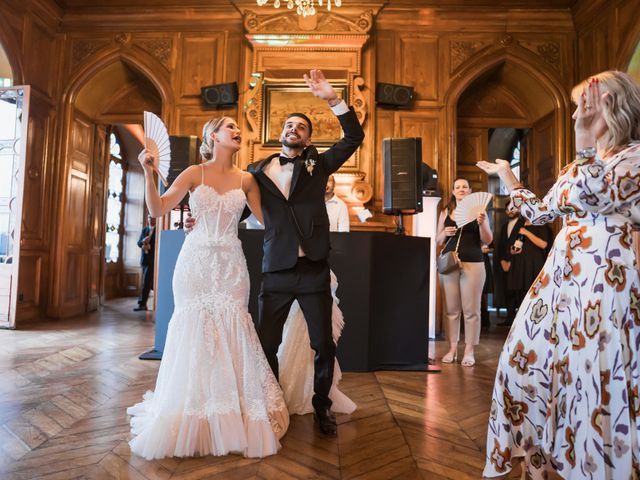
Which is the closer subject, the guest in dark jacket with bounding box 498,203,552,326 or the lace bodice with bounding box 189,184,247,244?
the lace bodice with bounding box 189,184,247,244

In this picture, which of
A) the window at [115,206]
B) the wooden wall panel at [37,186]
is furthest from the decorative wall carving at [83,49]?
the window at [115,206]

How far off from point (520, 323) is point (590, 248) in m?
0.32

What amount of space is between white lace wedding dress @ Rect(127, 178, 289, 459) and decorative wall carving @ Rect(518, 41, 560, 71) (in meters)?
5.50

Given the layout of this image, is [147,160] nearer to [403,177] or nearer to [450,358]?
[403,177]

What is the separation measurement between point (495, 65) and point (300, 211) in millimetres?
5082

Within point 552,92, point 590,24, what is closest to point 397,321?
point 552,92

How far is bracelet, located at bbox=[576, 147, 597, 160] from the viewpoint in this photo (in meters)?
1.37

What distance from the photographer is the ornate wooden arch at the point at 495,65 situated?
5898 millimetres

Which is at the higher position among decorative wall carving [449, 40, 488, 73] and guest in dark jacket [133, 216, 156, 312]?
decorative wall carving [449, 40, 488, 73]

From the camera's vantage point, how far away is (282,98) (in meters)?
5.95

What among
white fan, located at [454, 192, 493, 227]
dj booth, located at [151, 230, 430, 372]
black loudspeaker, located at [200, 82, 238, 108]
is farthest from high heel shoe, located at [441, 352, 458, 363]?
black loudspeaker, located at [200, 82, 238, 108]

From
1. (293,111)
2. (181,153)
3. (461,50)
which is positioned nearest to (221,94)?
(293,111)

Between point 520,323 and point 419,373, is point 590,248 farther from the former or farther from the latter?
point 419,373

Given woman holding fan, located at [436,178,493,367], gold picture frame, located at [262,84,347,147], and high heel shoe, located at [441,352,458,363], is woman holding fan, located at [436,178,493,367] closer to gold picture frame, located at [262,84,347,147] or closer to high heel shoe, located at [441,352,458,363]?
high heel shoe, located at [441,352,458,363]
